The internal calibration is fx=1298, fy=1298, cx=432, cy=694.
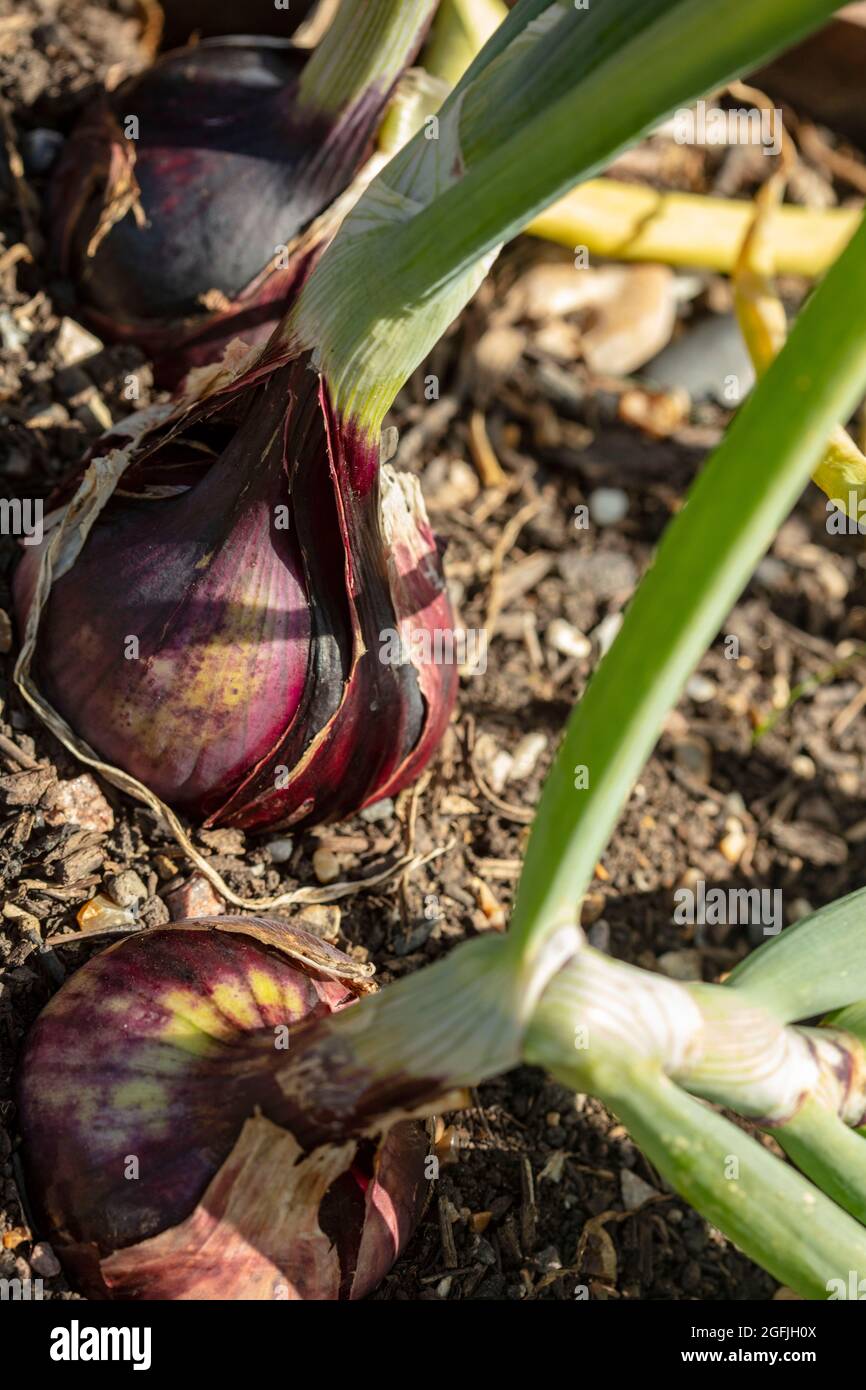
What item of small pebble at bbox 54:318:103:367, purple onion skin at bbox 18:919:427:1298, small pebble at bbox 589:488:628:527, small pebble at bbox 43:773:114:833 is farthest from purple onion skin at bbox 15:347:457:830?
small pebble at bbox 589:488:628:527

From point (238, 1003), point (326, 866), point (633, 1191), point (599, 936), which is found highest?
point (238, 1003)

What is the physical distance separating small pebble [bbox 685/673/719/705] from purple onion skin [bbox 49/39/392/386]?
2.29ft

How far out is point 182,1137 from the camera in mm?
909

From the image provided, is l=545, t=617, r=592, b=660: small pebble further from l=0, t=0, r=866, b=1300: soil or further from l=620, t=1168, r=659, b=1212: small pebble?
l=620, t=1168, r=659, b=1212: small pebble

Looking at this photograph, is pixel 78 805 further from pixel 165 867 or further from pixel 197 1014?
pixel 197 1014

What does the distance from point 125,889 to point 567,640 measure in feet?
2.33

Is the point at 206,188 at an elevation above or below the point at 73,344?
above

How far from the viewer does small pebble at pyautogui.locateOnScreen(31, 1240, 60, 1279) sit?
938 millimetres

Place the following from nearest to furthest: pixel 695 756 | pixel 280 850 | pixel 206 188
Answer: pixel 280 850
pixel 206 188
pixel 695 756

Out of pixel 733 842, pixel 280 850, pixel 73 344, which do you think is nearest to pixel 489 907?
pixel 280 850

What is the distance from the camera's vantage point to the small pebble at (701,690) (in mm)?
1674

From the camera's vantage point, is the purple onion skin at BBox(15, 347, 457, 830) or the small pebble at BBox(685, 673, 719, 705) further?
the small pebble at BBox(685, 673, 719, 705)

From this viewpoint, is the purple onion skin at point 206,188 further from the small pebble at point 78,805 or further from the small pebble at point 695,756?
the small pebble at point 695,756
